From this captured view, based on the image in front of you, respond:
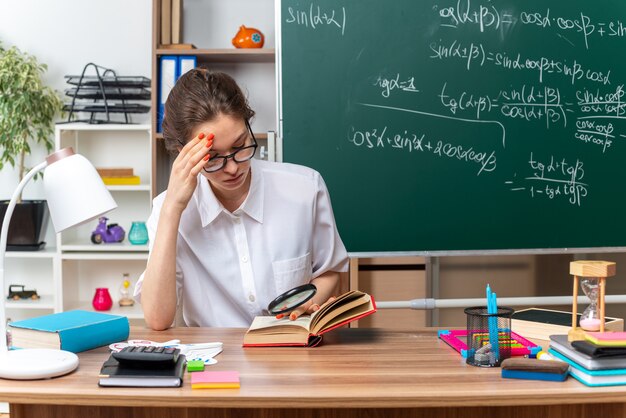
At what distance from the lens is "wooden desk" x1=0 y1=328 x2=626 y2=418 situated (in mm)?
1234

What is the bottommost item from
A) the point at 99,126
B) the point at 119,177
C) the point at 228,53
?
the point at 119,177

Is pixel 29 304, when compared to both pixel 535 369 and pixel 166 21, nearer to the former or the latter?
pixel 166 21

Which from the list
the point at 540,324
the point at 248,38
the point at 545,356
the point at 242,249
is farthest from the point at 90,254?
the point at 545,356

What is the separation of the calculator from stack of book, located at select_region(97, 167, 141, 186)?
237 centimetres

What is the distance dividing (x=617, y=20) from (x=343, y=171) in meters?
1.17

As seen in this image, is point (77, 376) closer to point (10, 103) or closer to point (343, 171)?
point (343, 171)

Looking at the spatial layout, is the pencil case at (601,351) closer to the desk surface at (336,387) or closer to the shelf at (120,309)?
the desk surface at (336,387)

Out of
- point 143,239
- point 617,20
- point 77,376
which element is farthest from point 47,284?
point 617,20

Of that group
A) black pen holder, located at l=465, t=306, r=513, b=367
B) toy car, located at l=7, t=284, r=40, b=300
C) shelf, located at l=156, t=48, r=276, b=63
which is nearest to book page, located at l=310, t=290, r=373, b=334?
black pen holder, located at l=465, t=306, r=513, b=367

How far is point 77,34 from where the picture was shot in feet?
12.6

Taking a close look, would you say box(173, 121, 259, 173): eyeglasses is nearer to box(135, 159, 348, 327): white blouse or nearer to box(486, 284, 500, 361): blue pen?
box(135, 159, 348, 327): white blouse

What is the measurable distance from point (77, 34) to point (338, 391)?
3.13 meters

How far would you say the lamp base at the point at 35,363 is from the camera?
→ 1.33 m

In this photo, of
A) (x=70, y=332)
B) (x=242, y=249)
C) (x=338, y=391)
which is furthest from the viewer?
(x=242, y=249)
